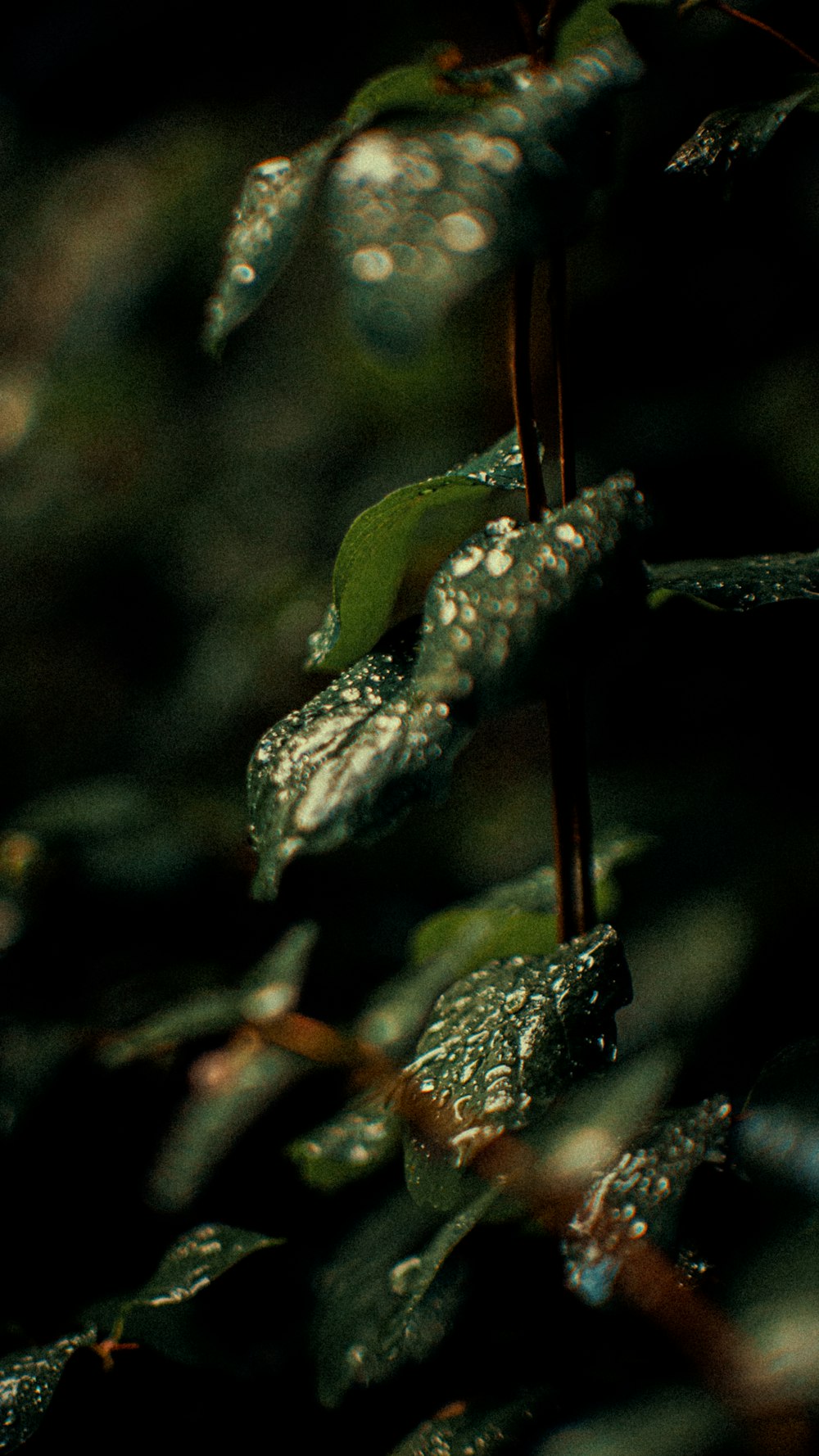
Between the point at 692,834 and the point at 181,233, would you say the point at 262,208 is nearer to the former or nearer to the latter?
the point at 692,834

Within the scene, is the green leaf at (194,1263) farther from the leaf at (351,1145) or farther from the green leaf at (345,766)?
the green leaf at (345,766)

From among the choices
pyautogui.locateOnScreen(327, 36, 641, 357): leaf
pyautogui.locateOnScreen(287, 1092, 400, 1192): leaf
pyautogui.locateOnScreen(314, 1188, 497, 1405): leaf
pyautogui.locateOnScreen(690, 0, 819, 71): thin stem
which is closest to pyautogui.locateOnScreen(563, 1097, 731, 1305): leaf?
pyautogui.locateOnScreen(314, 1188, 497, 1405): leaf

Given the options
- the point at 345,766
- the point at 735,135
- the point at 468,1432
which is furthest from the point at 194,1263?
the point at 735,135

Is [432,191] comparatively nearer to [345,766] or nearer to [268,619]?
[345,766]

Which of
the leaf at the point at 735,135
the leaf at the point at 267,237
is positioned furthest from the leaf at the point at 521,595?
the leaf at the point at 735,135

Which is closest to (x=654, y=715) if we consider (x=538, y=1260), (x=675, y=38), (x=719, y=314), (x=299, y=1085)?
(x=719, y=314)

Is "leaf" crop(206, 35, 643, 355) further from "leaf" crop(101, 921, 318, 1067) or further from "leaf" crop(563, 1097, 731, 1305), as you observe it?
"leaf" crop(101, 921, 318, 1067)
